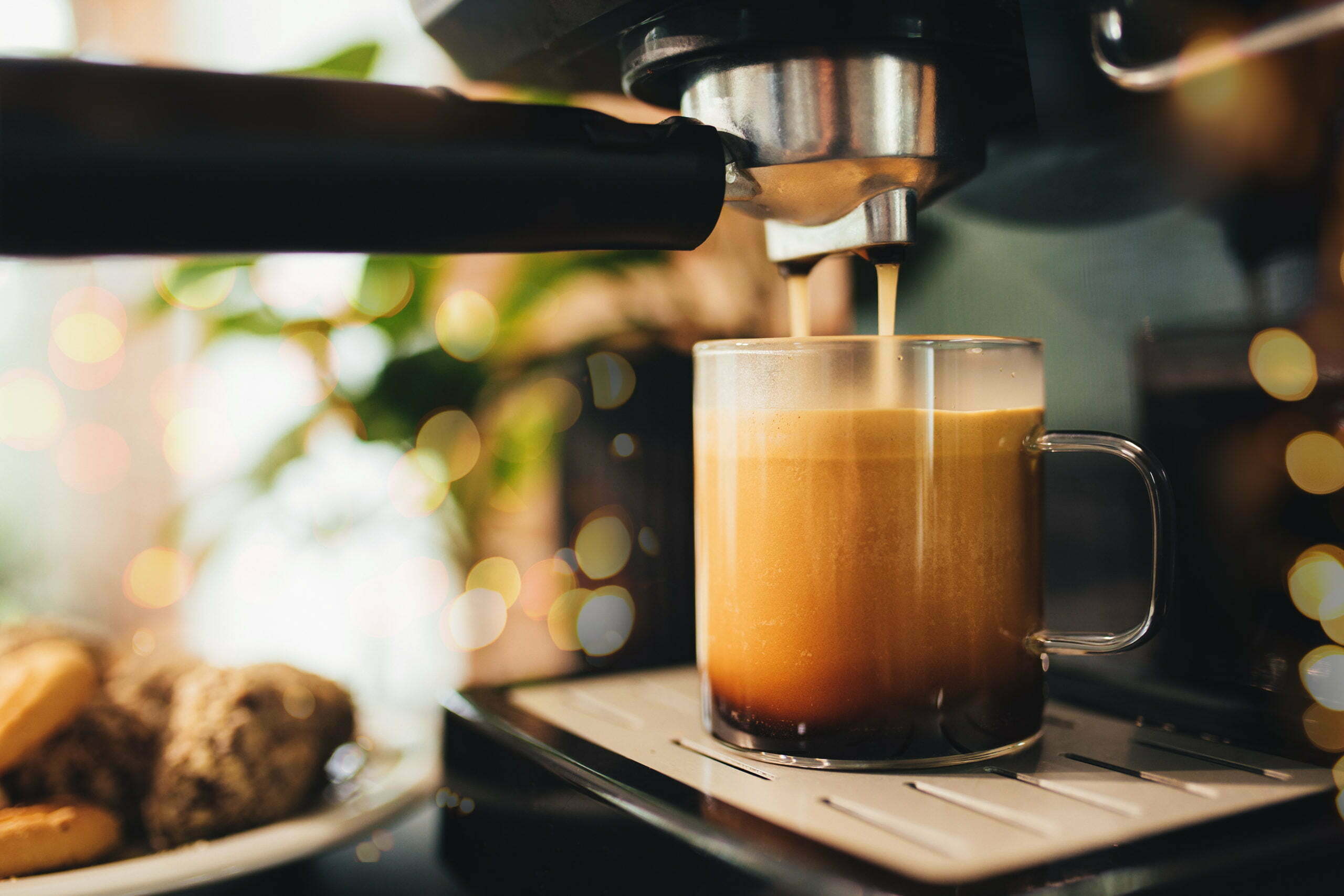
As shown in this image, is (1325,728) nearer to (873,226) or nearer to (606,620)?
(873,226)

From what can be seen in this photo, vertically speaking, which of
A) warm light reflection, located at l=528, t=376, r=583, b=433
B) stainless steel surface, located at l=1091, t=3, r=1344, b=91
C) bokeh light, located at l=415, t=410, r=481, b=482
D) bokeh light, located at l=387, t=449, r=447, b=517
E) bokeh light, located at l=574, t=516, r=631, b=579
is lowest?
bokeh light, located at l=574, t=516, r=631, b=579

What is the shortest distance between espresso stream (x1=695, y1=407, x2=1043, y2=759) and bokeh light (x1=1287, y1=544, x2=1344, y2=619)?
0.10m

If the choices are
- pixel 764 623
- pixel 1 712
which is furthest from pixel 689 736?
pixel 1 712

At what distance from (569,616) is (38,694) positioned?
261 mm

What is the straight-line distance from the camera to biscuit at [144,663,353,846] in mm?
437

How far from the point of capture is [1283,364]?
0.38 m

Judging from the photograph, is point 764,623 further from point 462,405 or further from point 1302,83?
point 462,405

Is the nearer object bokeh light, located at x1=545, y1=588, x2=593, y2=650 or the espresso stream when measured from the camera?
the espresso stream

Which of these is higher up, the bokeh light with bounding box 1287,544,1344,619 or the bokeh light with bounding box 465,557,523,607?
the bokeh light with bounding box 1287,544,1344,619

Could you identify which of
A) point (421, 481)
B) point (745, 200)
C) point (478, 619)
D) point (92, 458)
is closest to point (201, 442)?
point (92, 458)

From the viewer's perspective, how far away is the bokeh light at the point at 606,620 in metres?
0.57

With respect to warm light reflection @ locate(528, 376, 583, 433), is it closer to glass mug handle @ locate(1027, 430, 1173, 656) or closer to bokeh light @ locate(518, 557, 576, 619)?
bokeh light @ locate(518, 557, 576, 619)

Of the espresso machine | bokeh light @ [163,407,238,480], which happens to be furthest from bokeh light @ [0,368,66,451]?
the espresso machine

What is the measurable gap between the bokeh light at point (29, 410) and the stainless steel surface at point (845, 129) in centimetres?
124
